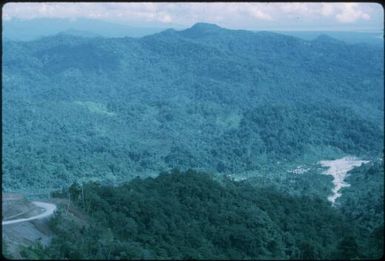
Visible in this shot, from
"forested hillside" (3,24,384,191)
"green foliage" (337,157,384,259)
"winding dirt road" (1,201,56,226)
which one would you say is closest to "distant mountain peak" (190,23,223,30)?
"forested hillside" (3,24,384,191)

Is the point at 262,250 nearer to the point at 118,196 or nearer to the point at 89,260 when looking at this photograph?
the point at 118,196

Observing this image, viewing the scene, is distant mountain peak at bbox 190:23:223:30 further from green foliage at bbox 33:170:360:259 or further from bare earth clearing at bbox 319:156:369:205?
green foliage at bbox 33:170:360:259

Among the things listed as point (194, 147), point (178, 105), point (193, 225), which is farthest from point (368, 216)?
point (178, 105)

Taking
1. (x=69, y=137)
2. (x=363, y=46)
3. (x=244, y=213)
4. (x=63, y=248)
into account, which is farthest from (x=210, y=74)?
(x=63, y=248)

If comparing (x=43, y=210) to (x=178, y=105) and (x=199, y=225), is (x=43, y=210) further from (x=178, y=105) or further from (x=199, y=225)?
(x=178, y=105)

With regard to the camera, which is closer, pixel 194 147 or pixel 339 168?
pixel 339 168

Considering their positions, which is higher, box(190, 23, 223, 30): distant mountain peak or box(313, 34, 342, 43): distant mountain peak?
box(190, 23, 223, 30): distant mountain peak

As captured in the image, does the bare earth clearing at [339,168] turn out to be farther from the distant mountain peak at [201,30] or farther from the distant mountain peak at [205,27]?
the distant mountain peak at [205,27]
